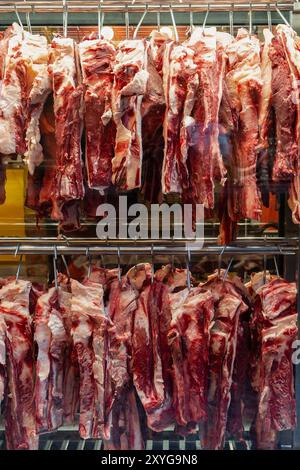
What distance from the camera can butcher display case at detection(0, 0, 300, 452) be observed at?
220 cm

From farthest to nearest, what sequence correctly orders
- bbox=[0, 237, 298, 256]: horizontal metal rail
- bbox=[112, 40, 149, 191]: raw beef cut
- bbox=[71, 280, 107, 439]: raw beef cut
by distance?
bbox=[0, 237, 298, 256]: horizontal metal rail → bbox=[71, 280, 107, 439]: raw beef cut → bbox=[112, 40, 149, 191]: raw beef cut

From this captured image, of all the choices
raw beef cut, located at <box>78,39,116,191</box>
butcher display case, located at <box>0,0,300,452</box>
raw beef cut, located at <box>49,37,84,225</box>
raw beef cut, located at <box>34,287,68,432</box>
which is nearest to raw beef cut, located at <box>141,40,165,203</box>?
butcher display case, located at <box>0,0,300,452</box>

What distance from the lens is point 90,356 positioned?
236cm

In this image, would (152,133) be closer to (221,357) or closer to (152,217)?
(152,217)

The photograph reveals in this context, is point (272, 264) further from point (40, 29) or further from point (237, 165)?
point (40, 29)

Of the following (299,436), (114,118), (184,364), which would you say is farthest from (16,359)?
(299,436)

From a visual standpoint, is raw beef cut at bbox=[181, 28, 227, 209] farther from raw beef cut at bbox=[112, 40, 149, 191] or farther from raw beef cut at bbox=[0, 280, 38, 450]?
raw beef cut at bbox=[0, 280, 38, 450]

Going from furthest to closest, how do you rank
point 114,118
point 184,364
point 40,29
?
point 40,29 → point 184,364 → point 114,118

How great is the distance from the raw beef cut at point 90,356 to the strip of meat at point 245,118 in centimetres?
71

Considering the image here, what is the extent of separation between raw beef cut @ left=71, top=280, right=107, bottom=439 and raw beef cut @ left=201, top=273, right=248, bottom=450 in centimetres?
45

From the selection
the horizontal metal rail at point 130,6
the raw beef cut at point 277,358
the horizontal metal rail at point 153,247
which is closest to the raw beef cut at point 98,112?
the horizontal metal rail at point 130,6

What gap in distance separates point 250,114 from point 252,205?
0.34 meters

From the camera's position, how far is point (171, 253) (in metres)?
2.54

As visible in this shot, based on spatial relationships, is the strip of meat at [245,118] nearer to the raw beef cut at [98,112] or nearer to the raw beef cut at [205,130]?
the raw beef cut at [205,130]
